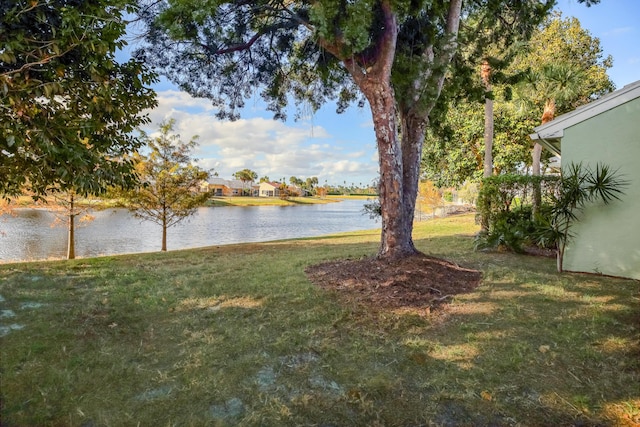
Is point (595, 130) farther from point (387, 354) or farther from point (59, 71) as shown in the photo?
point (59, 71)

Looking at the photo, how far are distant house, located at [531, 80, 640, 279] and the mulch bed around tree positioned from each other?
2.12m

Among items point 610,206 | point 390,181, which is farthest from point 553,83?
point 390,181

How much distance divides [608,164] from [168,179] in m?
13.3

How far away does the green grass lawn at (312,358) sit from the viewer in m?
2.44

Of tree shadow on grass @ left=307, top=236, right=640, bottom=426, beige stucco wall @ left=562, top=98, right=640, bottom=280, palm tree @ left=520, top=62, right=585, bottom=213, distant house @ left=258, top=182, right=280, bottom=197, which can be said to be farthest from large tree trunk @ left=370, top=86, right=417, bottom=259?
distant house @ left=258, top=182, right=280, bottom=197

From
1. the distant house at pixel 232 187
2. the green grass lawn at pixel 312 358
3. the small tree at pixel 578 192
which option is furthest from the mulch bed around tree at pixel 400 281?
the distant house at pixel 232 187

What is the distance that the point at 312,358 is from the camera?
3215mm

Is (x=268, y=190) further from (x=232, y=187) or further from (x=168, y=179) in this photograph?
(x=168, y=179)

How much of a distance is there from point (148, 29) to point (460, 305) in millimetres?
7212

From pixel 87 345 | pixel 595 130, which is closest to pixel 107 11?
pixel 87 345

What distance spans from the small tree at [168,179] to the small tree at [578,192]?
12.2 meters

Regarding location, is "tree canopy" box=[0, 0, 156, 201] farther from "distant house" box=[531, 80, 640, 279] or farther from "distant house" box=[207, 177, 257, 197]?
"distant house" box=[207, 177, 257, 197]

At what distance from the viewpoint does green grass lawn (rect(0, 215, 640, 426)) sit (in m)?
2.44

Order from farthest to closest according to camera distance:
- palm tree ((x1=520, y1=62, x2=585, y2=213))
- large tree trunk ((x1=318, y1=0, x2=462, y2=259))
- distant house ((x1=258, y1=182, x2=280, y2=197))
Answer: distant house ((x1=258, y1=182, x2=280, y2=197))
palm tree ((x1=520, y1=62, x2=585, y2=213))
large tree trunk ((x1=318, y1=0, x2=462, y2=259))
